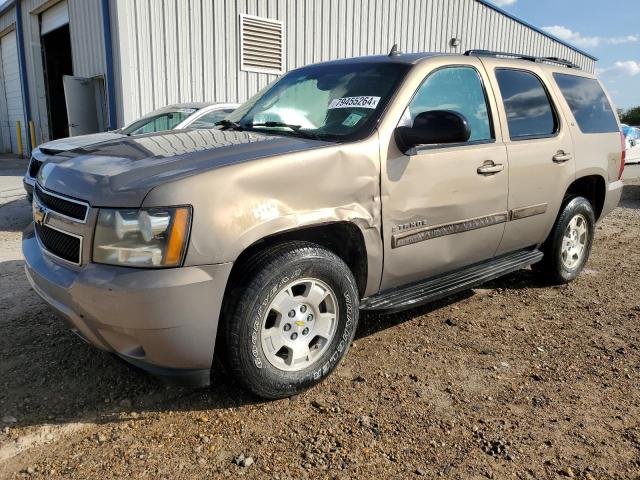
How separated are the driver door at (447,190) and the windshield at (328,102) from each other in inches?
7.8

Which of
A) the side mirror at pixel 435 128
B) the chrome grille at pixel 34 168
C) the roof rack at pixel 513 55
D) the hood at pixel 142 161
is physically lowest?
the chrome grille at pixel 34 168

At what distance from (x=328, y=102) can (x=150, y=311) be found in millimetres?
1789

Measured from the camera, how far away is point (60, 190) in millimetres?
2596

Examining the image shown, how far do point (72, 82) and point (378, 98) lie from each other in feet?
33.8

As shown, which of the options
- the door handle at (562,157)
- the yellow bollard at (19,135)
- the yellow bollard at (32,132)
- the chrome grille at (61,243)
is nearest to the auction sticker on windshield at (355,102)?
the chrome grille at (61,243)

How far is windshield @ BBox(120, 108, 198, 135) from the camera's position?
716cm

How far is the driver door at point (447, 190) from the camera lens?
3.05m

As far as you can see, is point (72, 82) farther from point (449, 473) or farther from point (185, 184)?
point (449, 473)

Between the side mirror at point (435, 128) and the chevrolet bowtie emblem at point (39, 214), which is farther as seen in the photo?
the side mirror at point (435, 128)

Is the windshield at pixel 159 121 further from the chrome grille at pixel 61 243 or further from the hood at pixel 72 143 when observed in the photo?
the chrome grille at pixel 61 243

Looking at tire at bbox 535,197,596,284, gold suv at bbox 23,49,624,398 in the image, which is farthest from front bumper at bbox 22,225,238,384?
tire at bbox 535,197,596,284

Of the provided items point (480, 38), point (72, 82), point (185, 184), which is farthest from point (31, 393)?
point (480, 38)

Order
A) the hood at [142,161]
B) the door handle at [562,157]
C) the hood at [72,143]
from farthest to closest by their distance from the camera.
→ 1. the hood at [72,143]
2. the door handle at [562,157]
3. the hood at [142,161]

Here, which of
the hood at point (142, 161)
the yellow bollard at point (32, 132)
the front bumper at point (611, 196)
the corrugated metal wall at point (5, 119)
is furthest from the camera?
the corrugated metal wall at point (5, 119)
